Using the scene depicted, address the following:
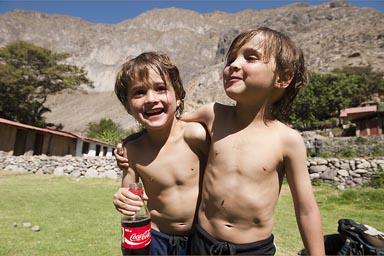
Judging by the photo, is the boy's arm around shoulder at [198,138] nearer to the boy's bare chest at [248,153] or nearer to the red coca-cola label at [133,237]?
the boy's bare chest at [248,153]

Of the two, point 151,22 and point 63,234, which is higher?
point 151,22

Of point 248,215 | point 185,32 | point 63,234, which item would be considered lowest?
point 63,234

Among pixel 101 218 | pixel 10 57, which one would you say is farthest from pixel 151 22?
pixel 101 218

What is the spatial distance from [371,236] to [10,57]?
33742 mm

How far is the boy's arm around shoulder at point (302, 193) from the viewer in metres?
1.54

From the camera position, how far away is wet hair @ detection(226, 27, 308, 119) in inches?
64.4

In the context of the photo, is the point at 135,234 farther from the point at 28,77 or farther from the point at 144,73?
the point at 28,77

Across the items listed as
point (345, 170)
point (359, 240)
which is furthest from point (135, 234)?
point (345, 170)

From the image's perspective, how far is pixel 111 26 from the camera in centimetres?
14825

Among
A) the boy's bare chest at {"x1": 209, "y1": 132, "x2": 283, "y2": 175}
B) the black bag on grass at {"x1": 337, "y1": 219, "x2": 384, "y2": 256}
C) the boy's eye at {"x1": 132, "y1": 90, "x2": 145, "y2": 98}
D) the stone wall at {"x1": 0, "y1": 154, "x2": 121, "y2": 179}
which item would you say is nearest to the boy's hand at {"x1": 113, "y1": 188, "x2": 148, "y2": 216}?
the boy's bare chest at {"x1": 209, "y1": 132, "x2": 283, "y2": 175}

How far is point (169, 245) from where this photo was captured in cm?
189

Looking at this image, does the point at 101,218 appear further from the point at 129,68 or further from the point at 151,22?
the point at 151,22

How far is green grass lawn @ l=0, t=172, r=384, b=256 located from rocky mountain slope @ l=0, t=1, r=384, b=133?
1628 inches

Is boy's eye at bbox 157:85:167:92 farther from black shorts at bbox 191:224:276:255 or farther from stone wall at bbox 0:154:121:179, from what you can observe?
stone wall at bbox 0:154:121:179
